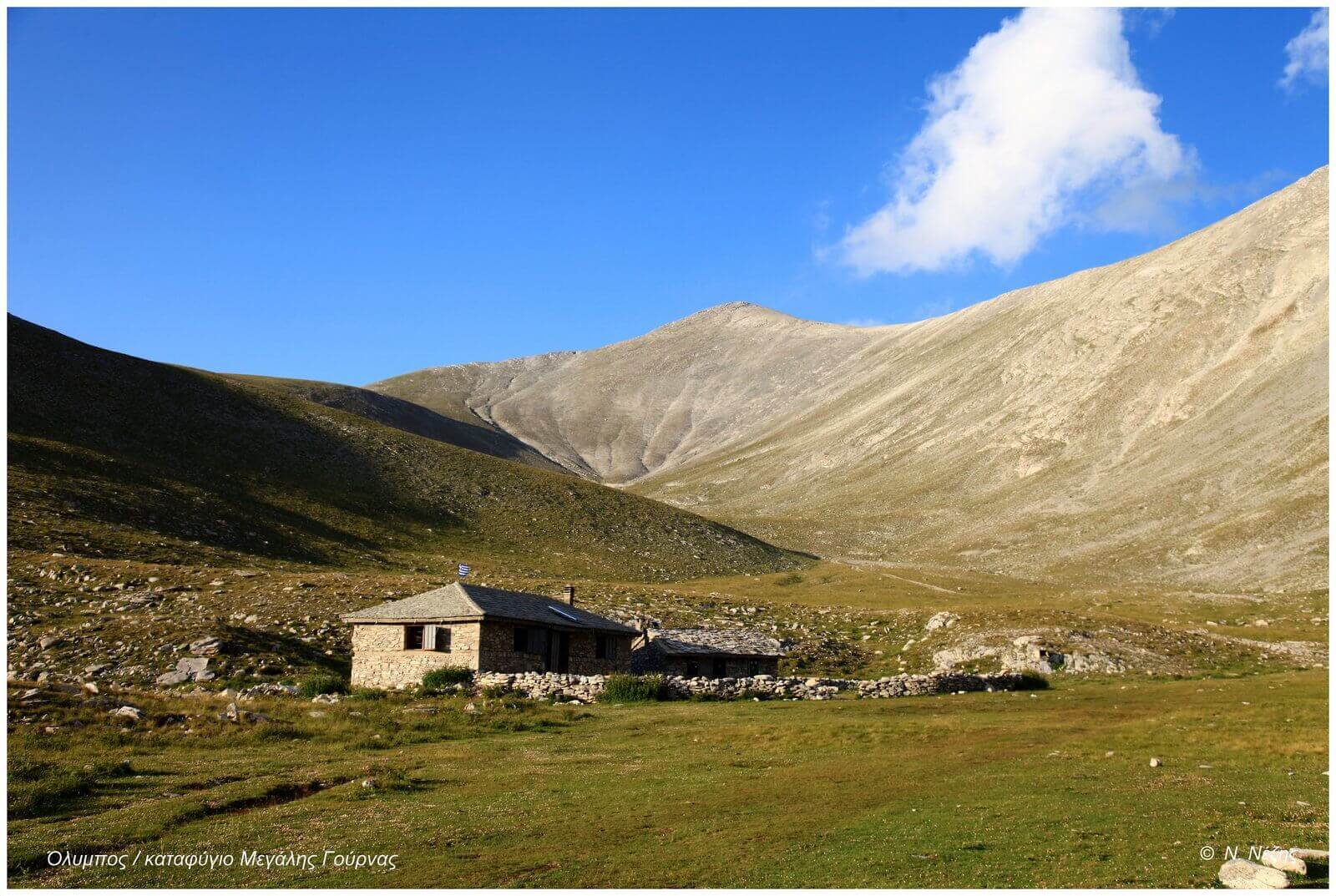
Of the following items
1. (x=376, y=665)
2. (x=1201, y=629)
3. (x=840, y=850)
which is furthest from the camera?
(x=1201, y=629)

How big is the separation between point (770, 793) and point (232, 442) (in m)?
113

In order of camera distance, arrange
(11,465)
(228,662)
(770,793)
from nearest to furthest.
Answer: (770,793) < (228,662) < (11,465)

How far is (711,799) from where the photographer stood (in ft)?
69.1

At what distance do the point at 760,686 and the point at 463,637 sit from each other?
1295 centimetres

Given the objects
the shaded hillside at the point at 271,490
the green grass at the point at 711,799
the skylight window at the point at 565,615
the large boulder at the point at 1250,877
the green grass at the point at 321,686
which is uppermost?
the shaded hillside at the point at 271,490

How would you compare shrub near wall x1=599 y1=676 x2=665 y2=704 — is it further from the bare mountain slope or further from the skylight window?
the bare mountain slope

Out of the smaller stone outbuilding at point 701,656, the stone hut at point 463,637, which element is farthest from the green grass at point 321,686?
the smaller stone outbuilding at point 701,656

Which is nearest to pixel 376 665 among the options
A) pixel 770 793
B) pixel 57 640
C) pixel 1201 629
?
pixel 57 640

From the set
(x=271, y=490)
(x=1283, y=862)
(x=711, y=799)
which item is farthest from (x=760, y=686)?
(x=271, y=490)

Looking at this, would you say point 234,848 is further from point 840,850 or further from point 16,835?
point 840,850

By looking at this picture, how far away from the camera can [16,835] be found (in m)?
17.2

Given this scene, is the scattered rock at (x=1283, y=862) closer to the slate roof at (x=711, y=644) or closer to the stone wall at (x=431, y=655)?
the stone wall at (x=431, y=655)

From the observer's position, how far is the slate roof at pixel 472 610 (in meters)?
44.8

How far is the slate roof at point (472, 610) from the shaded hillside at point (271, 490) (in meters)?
34.6
